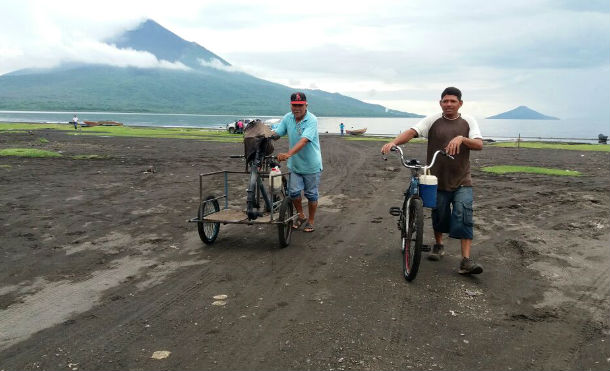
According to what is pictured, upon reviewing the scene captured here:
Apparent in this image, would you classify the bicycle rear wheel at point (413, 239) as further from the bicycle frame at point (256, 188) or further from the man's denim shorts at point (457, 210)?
the bicycle frame at point (256, 188)

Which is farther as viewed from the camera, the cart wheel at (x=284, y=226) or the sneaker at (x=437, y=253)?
the cart wheel at (x=284, y=226)

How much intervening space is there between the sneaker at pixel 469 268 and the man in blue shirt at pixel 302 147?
289 centimetres

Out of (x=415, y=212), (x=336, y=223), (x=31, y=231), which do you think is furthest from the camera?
(x=336, y=223)

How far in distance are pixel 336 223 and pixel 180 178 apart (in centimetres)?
755

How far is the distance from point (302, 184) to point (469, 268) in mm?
3239

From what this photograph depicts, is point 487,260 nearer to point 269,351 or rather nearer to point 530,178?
point 269,351

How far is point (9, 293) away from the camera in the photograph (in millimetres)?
5023

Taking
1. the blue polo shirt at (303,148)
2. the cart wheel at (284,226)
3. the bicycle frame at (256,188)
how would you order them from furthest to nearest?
the blue polo shirt at (303,148) < the bicycle frame at (256,188) < the cart wheel at (284,226)

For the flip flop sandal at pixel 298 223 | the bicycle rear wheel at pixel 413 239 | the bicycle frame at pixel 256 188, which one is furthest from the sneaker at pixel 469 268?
the flip flop sandal at pixel 298 223

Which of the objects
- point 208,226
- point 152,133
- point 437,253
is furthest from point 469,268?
point 152,133

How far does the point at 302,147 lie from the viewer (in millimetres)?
7312

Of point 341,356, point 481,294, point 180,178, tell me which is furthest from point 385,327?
point 180,178

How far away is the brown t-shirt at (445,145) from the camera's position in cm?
570

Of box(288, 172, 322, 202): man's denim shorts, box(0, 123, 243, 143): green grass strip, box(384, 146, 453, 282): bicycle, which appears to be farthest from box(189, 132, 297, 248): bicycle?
box(0, 123, 243, 143): green grass strip
